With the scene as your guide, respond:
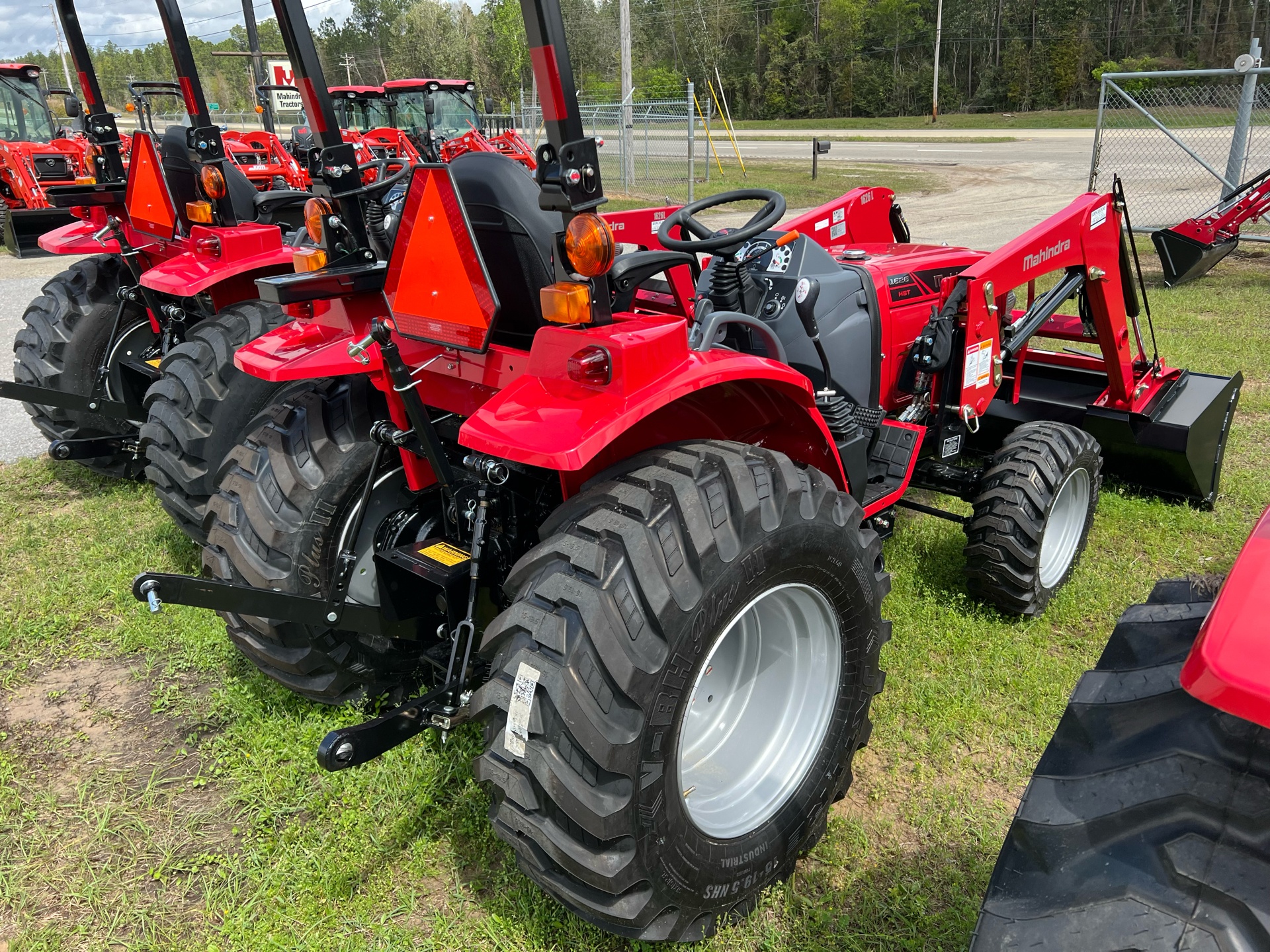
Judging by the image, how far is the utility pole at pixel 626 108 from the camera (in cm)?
1691

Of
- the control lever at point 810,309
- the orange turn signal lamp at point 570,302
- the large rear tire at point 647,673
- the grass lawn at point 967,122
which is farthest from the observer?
the grass lawn at point 967,122

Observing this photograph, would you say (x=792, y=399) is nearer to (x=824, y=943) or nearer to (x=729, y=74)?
(x=824, y=943)

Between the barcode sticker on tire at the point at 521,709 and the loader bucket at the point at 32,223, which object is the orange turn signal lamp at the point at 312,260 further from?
the loader bucket at the point at 32,223

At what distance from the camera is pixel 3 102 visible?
563 inches

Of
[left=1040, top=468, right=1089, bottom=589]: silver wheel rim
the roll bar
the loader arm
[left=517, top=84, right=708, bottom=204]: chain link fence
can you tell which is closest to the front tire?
[left=1040, top=468, right=1089, bottom=589]: silver wheel rim

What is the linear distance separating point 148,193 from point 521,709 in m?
4.14

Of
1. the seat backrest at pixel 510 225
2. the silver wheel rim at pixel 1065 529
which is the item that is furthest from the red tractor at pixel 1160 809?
the silver wheel rim at pixel 1065 529

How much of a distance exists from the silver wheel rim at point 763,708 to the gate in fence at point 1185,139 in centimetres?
845

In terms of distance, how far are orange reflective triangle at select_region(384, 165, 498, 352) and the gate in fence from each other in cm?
885

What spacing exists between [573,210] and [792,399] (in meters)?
0.91

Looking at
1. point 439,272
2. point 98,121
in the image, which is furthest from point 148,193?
point 439,272

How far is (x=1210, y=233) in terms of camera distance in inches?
320

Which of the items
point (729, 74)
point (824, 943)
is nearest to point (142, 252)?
point (824, 943)

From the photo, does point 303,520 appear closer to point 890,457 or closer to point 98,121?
point 890,457
